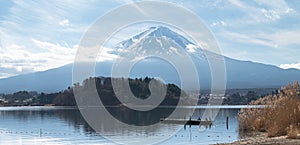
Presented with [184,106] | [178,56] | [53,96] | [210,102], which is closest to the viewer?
[178,56]

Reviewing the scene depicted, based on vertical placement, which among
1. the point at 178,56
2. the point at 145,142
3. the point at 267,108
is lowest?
the point at 145,142

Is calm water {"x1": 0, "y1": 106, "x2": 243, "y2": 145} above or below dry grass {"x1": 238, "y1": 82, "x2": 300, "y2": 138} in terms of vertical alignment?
below

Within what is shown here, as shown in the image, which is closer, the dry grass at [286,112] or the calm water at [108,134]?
the dry grass at [286,112]

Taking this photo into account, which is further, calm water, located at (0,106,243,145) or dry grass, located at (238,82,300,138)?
calm water, located at (0,106,243,145)

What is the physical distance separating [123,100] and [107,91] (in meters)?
5.26

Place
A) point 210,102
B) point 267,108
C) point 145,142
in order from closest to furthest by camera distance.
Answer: point 267,108, point 145,142, point 210,102

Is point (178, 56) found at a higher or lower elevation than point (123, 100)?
higher

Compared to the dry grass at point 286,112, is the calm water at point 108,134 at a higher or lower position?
lower

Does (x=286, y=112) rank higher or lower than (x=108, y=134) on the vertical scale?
higher

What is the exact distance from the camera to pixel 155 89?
298ft

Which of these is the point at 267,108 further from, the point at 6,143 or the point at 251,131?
the point at 6,143

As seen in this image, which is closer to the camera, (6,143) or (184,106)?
(6,143)

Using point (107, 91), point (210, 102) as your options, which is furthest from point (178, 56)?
point (210, 102)

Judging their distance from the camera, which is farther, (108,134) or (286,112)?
(108,134)
